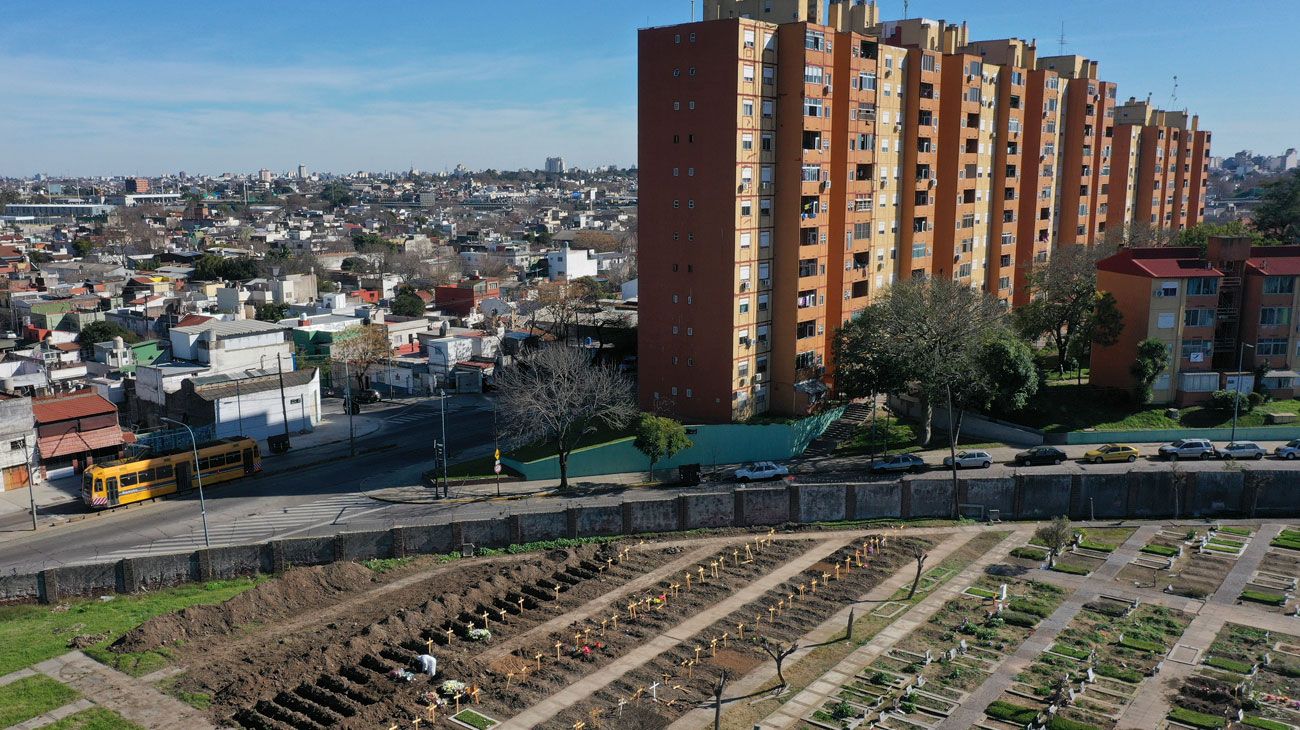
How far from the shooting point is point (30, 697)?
31.9m

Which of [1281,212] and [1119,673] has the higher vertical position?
[1281,212]

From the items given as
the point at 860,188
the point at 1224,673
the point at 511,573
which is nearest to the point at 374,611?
the point at 511,573

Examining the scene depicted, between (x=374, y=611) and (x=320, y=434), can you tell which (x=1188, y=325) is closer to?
(x=374, y=611)

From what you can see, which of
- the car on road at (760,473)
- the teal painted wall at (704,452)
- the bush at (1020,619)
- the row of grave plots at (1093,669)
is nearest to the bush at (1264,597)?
the row of grave plots at (1093,669)

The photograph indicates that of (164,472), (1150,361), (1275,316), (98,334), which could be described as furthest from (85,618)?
(1275,316)

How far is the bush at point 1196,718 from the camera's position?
95.1 feet

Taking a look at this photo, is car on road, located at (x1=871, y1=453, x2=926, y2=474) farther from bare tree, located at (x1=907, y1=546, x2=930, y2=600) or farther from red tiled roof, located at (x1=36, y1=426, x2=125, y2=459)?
red tiled roof, located at (x1=36, y1=426, x2=125, y2=459)

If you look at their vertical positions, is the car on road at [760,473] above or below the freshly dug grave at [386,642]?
above

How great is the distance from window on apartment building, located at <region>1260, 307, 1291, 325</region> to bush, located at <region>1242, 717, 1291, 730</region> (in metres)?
42.6

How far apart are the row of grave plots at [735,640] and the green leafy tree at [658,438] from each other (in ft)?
42.4

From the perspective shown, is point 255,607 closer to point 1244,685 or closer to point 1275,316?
point 1244,685

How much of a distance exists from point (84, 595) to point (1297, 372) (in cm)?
7225

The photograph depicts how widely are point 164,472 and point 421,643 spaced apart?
2784 centimetres

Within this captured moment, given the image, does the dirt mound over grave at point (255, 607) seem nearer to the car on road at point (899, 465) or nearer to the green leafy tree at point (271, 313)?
the car on road at point (899, 465)
